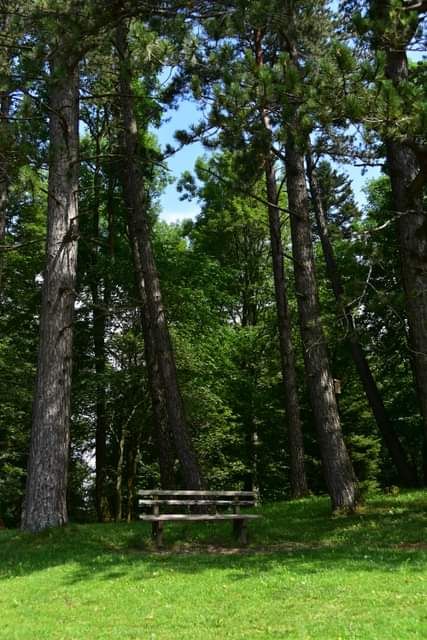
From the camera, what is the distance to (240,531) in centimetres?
909

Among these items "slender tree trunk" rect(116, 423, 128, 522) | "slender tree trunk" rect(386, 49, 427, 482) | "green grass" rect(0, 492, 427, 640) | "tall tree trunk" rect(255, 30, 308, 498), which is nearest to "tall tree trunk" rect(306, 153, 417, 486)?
"tall tree trunk" rect(255, 30, 308, 498)

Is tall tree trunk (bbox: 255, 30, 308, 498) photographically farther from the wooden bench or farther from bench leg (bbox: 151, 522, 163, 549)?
bench leg (bbox: 151, 522, 163, 549)

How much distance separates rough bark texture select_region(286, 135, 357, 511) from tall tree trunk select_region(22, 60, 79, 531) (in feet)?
12.2

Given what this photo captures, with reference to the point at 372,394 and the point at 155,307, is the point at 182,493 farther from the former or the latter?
the point at 372,394

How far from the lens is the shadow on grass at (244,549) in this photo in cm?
702

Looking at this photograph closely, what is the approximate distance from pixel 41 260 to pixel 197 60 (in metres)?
10.8

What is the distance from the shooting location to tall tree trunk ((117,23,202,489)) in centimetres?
1130

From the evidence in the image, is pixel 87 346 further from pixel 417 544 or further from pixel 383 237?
pixel 417 544

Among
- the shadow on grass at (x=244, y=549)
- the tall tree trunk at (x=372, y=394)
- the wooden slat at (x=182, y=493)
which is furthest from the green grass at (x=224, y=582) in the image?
the tall tree trunk at (x=372, y=394)

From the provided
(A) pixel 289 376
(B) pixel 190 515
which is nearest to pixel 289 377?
(A) pixel 289 376

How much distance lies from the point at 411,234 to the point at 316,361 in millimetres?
2758

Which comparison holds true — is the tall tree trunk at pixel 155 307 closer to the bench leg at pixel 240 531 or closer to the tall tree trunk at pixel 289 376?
the bench leg at pixel 240 531

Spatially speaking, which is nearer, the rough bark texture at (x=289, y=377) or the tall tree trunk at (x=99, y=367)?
the rough bark texture at (x=289, y=377)

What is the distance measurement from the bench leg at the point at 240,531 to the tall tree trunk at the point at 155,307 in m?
2.11
